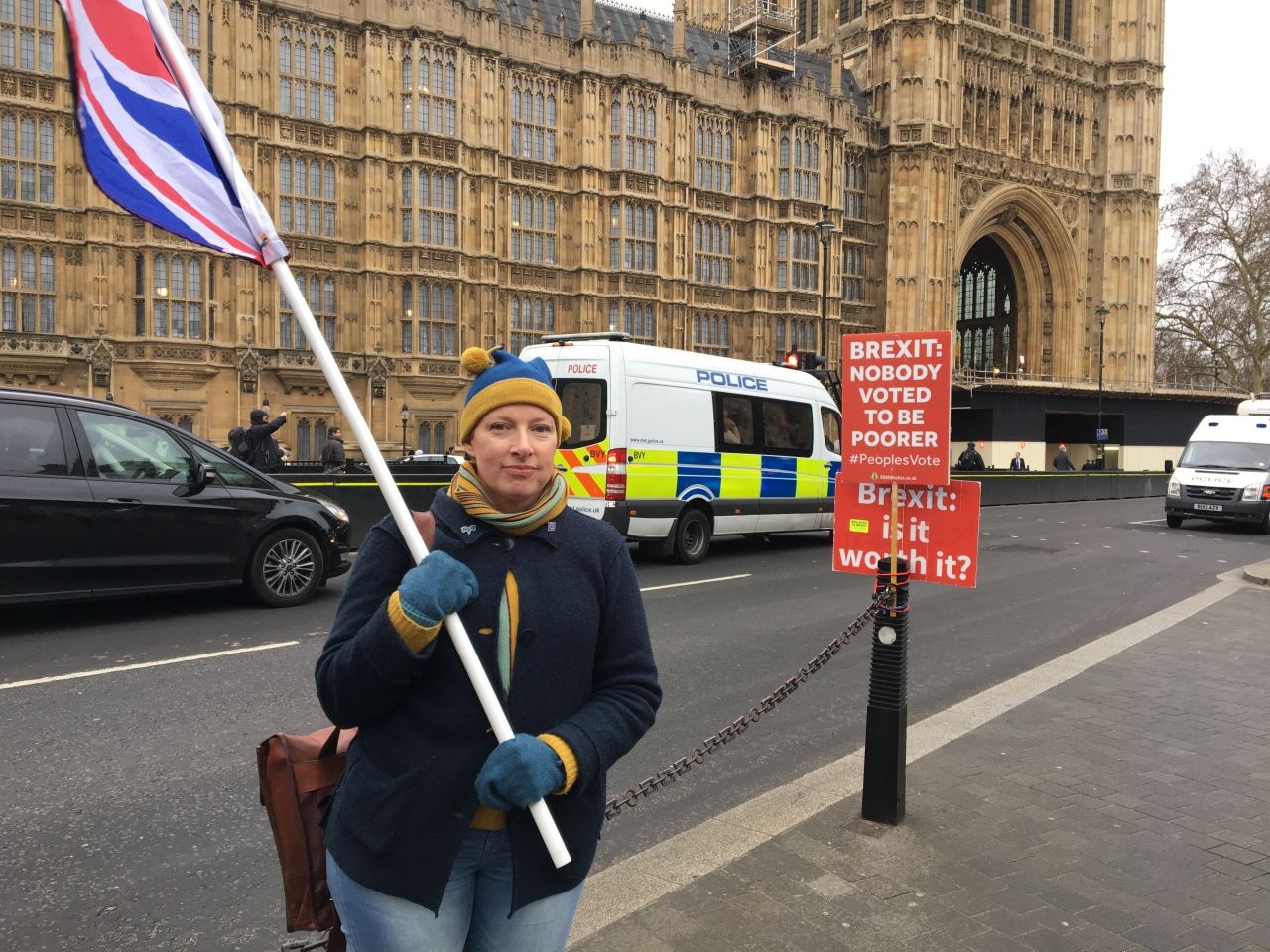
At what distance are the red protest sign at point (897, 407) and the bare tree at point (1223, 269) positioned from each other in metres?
60.0

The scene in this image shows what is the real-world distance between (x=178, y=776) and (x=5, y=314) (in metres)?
30.1

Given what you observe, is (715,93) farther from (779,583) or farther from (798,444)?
(779,583)

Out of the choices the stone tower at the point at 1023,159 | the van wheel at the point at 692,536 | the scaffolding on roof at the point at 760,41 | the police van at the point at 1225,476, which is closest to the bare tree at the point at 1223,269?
the stone tower at the point at 1023,159

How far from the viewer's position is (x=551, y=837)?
1712mm

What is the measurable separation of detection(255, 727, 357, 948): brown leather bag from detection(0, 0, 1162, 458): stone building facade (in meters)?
31.5

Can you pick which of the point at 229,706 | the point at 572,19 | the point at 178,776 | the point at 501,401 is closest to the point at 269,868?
the point at 178,776

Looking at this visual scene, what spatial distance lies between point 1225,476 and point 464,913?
2115 cm

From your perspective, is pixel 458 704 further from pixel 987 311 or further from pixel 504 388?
pixel 987 311

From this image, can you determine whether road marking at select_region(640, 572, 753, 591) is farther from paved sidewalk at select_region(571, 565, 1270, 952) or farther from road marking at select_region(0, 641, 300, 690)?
paved sidewalk at select_region(571, 565, 1270, 952)

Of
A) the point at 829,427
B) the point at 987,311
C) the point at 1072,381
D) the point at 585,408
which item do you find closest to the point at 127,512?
the point at 585,408

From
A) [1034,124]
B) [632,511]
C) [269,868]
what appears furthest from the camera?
[1034,124]

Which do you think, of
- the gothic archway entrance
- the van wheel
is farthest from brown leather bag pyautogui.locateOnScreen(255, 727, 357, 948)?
the gothic archway entrance

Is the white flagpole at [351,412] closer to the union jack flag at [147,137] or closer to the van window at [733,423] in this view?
the union jack flag at [147,137]

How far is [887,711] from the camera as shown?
4004 millimetres
